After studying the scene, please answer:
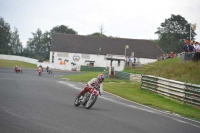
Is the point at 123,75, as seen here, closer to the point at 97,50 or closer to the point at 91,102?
the point at 91,102

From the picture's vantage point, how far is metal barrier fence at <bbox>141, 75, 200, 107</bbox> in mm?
18778

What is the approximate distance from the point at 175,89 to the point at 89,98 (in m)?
8.43

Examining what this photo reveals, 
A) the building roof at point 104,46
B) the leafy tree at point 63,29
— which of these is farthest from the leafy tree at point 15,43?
→ the building roof at point 104,46

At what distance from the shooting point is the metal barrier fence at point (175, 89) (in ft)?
61.6

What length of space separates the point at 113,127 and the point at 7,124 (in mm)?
3215

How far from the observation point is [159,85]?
2389 centimetres

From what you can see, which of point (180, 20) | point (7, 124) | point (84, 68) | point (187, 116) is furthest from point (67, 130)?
point (180, 20)

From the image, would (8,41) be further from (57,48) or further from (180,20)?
(180,20)

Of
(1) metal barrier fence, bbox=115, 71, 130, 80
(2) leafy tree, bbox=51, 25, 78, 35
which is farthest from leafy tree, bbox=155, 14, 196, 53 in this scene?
(1) metal barrier fence, bbox=115, 71, 130, 80

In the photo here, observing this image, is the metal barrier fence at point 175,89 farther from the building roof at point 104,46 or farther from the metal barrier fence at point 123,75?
the building roof at point 104,46

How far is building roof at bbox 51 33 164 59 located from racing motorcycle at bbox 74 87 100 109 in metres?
66.9

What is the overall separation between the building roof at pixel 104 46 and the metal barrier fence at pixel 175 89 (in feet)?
184

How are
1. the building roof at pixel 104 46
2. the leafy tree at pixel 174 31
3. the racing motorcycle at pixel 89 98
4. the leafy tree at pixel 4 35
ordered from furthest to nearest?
the leafy tree at pixel 4 35 → the leafy tree at pixel 174 31 → the building roof at pixel 104 46 → the racing motorcycle at pixel 89 98

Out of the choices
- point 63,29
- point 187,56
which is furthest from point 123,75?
point 63,29
